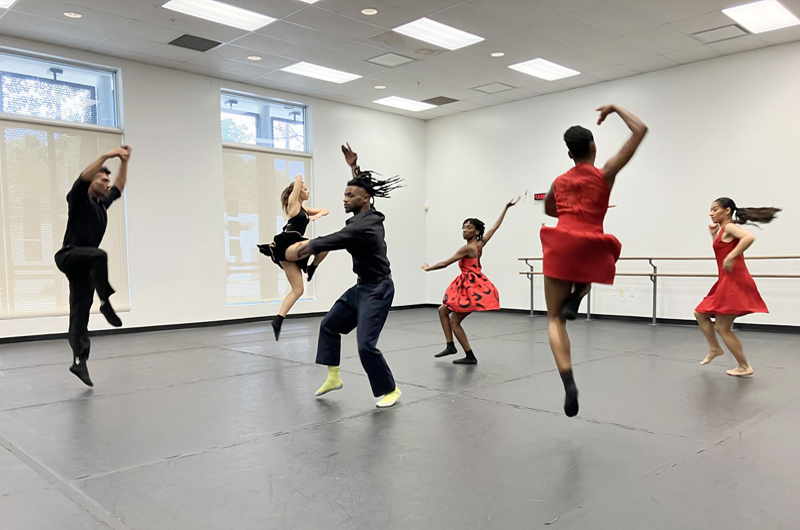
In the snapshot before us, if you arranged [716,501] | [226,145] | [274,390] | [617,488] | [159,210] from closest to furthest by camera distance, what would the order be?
[716,501]
[617,488]
[274,390]
[159,210]
[226,145]

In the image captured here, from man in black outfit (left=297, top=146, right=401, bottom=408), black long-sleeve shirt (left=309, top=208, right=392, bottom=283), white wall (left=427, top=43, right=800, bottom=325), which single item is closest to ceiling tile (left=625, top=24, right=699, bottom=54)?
white wall (left=427, top=43, right=800, bottom=325)

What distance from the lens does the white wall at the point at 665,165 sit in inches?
314

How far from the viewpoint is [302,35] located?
24.4 feet

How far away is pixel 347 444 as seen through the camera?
124 inches

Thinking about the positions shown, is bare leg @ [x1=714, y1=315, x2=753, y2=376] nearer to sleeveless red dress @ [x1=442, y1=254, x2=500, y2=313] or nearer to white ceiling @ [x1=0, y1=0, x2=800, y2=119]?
sleeveless red dress @ [x1=442, y1=254, x2=500, y2=313]

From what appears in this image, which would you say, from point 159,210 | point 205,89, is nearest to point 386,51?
point 205,89

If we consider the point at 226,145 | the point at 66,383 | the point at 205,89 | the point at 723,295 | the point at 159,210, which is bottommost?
the point at 66,383

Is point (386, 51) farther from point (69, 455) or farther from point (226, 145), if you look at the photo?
point (69, 455)

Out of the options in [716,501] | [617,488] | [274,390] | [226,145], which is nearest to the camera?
[716,501]

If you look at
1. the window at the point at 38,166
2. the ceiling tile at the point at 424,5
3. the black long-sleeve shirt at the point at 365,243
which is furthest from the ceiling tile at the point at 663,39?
the window at the point at 38,166

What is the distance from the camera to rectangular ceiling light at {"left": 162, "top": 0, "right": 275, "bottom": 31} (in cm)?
652

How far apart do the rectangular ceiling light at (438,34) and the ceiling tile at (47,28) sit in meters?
3.68

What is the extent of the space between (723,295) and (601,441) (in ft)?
8.08

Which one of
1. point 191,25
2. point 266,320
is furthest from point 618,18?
point 266,320
